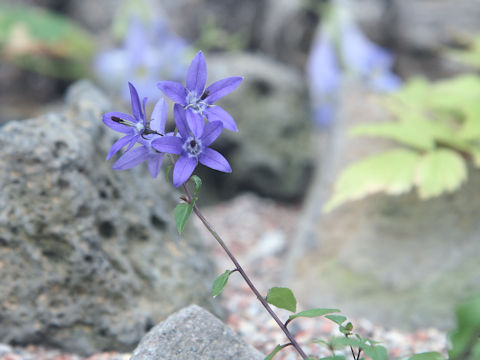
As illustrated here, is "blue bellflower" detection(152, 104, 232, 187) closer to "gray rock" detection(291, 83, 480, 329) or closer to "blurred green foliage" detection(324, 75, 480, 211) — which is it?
"blurred green foliage" detection(324, 75, 480, 211)

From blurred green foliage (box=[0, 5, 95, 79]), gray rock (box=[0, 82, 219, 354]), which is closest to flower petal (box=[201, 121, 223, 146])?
gray rock (box=[0, 82, 219, 354])

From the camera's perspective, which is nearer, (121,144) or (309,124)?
(121,144)

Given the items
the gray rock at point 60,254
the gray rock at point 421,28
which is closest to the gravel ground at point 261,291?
the gray rock at point 60,254

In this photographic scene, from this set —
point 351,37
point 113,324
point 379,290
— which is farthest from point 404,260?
point 351,37

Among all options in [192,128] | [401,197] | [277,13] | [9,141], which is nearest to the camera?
[192,128]

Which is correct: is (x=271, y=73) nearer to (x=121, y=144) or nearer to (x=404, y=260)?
(x=404, y=260)

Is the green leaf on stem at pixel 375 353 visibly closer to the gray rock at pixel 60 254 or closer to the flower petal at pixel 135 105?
the flower petal at pixel 135 105

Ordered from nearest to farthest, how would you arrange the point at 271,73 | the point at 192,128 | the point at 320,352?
the point at 192,128 < the point at 320,352 < the point at 271,73
